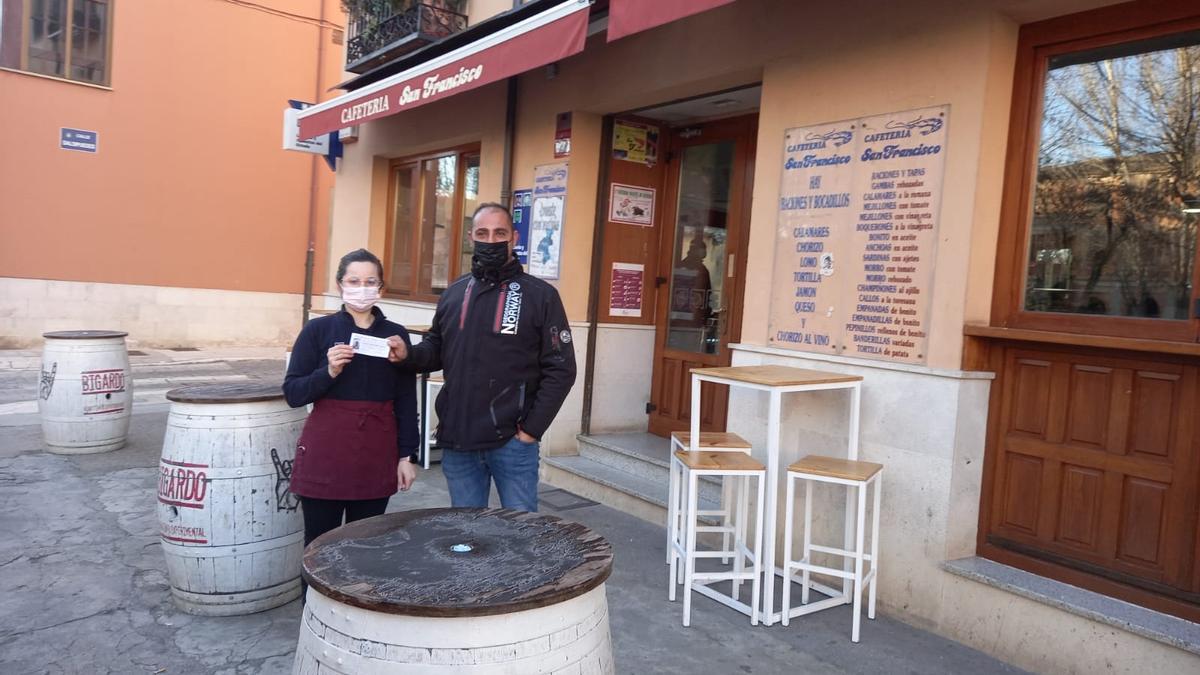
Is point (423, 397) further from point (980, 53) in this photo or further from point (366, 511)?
point (980, 53)

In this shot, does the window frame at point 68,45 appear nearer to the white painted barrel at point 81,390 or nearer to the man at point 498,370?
the white painted barrel at point 81,390

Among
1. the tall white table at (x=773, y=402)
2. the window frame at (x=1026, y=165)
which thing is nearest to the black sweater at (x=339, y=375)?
the tall white table at (x=773, y=402)

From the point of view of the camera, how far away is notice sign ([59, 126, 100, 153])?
41.3 feet

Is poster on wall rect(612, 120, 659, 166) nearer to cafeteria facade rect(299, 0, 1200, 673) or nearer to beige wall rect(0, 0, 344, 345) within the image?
cafeteria facade rect(299, 0, 1200, 673)

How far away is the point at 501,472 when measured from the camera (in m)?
3.07

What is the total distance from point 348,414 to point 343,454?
6.0 inches

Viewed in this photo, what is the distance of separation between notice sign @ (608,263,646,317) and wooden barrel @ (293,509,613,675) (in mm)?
4176

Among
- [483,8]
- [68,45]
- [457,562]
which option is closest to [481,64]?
[483,8]

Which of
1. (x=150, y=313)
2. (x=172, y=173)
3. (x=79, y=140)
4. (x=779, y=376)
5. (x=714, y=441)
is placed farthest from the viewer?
(x=172, y=173)

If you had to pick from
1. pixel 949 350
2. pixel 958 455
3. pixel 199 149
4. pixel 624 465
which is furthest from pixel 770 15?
pixel 199 149

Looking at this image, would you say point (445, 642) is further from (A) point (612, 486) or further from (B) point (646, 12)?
(A) point (612, 486)

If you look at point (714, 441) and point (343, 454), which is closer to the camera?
point (343, 454)

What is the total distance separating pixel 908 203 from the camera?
12.1 feet

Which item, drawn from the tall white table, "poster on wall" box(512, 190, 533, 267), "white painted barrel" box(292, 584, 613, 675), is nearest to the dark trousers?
"white painted barrel" box(292, 584, 613, 675)
